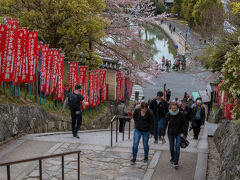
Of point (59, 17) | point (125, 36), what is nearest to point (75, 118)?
point (59, 17)

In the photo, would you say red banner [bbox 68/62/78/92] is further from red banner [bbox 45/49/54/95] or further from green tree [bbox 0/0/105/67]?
red banner [bbox 45/49/54/95]

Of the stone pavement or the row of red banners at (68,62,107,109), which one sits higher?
the row of red banners at (68,62,107,109)

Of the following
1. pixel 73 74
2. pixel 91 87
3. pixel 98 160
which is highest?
pixel 73 74

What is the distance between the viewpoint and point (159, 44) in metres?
62.3

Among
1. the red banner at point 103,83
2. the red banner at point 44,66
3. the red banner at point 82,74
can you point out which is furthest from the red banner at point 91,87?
the red banner at point 44,66

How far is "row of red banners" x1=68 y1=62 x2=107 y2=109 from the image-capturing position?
1424 centimetres

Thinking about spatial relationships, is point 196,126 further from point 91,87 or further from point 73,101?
point 91,87

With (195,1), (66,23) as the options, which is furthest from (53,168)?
(195,1)

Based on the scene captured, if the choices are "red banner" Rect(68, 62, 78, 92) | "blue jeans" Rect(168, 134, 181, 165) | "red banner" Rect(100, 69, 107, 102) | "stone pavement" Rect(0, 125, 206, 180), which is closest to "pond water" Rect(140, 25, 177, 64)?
"red banner" Rect(100, 69, 107, 102)

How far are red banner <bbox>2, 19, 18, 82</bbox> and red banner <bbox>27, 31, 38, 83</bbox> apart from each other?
884 millimetres

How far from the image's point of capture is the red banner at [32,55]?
35.4 ft

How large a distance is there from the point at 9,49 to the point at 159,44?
54064 millimetres

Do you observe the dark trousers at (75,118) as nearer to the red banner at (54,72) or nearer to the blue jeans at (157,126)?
the blue jeans at (157,126)

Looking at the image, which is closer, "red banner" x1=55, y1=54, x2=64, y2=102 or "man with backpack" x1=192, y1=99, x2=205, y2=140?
"man with backpack" x1=192, y1=99, x2=205, y2=140
